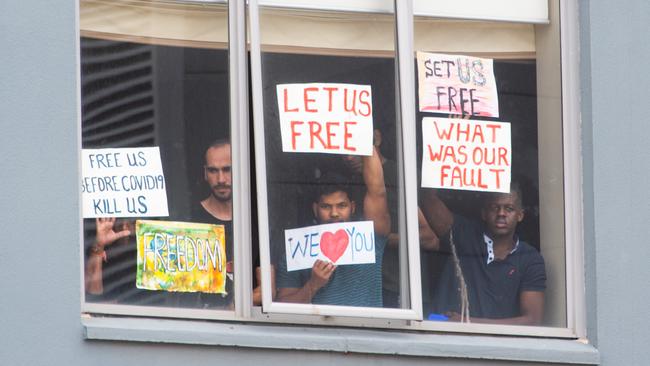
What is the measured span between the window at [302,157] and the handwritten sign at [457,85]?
0.04 feet

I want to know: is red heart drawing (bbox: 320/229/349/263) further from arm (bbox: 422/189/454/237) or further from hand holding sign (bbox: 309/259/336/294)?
arm (bbox: 422/189/454/237)

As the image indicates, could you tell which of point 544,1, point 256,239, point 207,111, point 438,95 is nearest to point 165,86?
point 207,111

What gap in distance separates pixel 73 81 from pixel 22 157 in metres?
0.43

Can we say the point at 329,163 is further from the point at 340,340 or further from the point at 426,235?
the point at 340,340

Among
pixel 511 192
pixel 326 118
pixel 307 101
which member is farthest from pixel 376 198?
pixel 511 192

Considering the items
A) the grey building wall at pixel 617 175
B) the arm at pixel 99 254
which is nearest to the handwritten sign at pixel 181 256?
the arm at pixel 99 254

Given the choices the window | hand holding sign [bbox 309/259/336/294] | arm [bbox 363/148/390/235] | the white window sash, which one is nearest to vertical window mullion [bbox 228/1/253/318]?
the window

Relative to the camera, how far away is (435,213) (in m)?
A: 8.16

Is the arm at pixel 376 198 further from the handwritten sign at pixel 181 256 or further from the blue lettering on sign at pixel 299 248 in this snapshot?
the handwritten sign at pixel 181 256

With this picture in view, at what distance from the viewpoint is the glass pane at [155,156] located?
24.9 feet

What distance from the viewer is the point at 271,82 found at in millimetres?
7836

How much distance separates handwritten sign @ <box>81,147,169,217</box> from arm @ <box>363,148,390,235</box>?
3.25 feet

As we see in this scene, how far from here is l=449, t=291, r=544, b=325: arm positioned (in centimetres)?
816

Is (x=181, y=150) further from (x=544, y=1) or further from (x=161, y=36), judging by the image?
(x=544, y=1)
